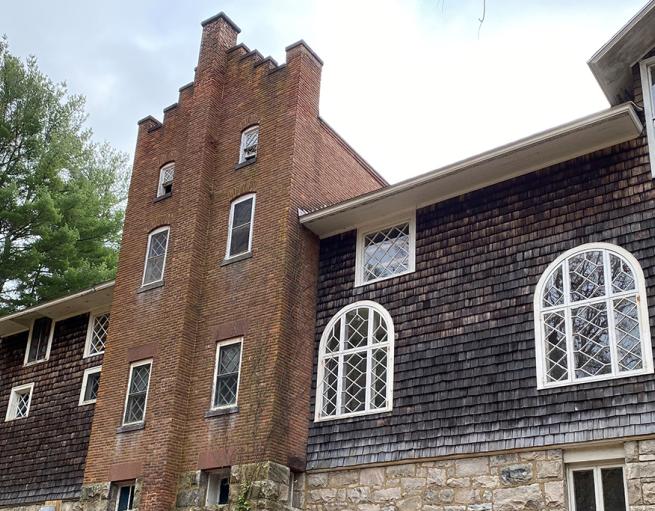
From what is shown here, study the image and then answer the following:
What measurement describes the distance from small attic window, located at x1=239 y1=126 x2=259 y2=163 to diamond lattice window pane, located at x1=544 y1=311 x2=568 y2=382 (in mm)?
7564

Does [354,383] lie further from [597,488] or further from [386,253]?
[597,488]

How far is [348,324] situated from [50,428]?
828 centimetres

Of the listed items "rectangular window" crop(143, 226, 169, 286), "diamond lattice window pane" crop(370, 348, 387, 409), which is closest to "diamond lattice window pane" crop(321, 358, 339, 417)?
"diamond lattice window pane" crop(370, 348, 387, 409)

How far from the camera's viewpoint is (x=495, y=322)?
1346 centimetres

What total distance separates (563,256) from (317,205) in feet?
18.9

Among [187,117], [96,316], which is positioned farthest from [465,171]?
[96,316]

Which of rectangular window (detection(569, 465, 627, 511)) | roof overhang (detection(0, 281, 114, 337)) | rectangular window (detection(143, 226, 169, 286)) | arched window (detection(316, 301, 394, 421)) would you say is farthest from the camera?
roof overhang (detection(0, 281, 114, 337))

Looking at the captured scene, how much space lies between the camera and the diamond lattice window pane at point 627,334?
1189 cm

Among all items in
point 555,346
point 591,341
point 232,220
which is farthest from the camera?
point 232,220

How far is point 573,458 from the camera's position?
11.9 meters

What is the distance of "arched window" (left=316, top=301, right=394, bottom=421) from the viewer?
47.6ft

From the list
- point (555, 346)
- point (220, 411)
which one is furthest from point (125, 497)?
point (555, 346)

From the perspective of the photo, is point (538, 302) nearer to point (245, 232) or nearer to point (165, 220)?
point (245, 232)

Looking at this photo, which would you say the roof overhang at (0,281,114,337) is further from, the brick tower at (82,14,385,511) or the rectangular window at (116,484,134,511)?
the rectangular window at (116,484,134,511)
